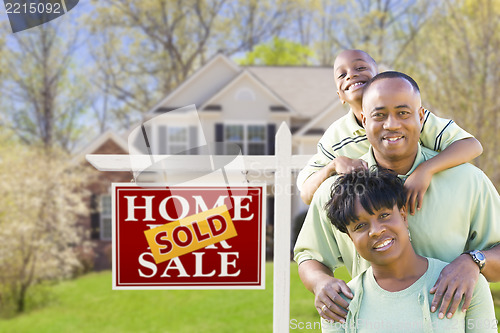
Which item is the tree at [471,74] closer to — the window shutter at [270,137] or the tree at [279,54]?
the window shutter at [270,137]

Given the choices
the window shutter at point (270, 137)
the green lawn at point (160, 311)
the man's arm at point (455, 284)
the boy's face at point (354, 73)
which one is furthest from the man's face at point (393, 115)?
the window shutter at point (270, 137)

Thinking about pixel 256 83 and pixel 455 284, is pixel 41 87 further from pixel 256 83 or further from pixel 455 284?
pixel 455 284

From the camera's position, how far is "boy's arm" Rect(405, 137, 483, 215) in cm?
151

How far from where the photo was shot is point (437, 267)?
152 centimetres

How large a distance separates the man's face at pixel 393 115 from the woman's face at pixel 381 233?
0.19 metres

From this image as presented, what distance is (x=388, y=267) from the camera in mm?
1512

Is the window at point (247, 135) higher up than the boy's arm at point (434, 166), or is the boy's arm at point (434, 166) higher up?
the window at point (247, 135)

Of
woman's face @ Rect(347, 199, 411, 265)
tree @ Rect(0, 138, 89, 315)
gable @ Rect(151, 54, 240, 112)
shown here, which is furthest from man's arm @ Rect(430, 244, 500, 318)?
gable @ Rect(151, 54, 240, 112)

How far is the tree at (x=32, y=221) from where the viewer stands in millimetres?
9352

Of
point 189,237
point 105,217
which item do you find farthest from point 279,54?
point 189,237

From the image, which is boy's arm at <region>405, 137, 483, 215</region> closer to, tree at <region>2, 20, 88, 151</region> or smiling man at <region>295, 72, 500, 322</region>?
smiling man at <region>295, 72, 500, 322</region>

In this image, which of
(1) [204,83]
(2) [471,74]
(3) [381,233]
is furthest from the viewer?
(1) [204,83]

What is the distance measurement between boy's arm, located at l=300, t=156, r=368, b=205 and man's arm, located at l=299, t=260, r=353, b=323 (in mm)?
272

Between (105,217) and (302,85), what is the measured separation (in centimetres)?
665
